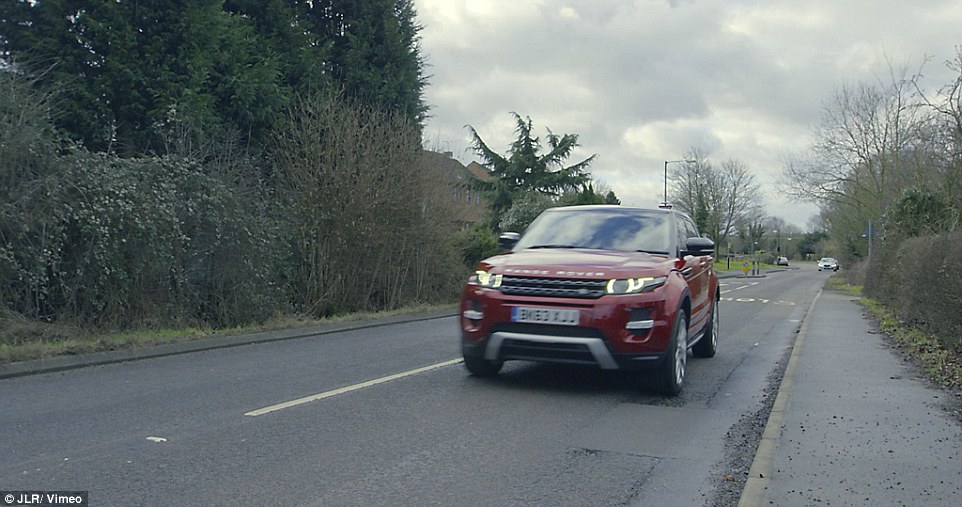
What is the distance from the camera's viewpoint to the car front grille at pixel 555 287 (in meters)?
7.36

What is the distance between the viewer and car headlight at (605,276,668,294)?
737 cm

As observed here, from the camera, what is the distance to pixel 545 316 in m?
7.38

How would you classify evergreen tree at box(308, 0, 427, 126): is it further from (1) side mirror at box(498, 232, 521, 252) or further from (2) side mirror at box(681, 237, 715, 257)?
(2) side mirror at box(681, 237, 715, 257)

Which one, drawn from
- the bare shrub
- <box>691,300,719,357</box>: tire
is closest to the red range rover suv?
<box>691,300,719,357</box>: tire

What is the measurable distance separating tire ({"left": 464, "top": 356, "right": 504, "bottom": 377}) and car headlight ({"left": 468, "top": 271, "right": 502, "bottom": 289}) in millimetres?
809

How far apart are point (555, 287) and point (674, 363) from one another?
1.46 metres

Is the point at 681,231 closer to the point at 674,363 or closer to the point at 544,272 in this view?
the point at 674,363

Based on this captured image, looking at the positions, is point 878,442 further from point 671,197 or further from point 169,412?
point 671,197

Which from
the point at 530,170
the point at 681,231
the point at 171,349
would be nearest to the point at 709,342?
the point at 681,231

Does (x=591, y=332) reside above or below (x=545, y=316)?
below

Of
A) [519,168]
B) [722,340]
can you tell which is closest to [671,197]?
[519,168]

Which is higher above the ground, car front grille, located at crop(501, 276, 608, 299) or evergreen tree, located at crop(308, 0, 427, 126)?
evergreen tree, located at crop(308, 0, 427, 126)

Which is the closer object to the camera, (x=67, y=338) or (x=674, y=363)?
(x=674, y=363)

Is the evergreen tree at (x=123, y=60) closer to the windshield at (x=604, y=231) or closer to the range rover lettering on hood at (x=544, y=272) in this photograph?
the windshield at (x=604, y=231)
